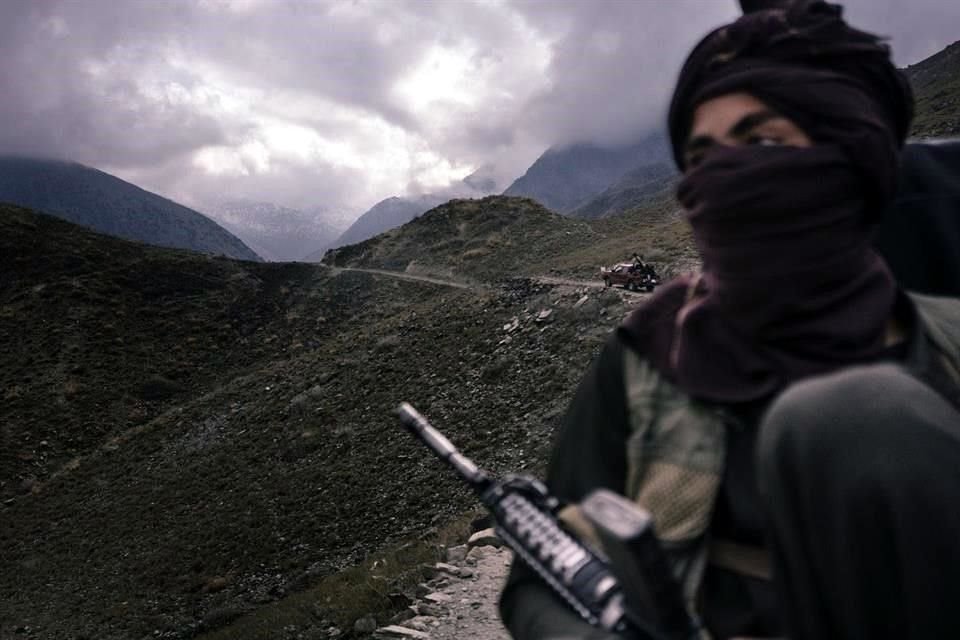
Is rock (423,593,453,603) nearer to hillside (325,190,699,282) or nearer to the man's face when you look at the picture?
the man's face

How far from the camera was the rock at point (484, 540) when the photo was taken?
6898 millimetres

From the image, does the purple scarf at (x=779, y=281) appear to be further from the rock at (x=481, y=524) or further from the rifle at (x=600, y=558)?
the rock at (x=481, y=524)

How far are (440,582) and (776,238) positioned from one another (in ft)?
18.9

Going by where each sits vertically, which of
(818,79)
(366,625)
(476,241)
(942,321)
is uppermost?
(476,241)

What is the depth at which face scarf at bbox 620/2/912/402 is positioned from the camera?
1.23 metres

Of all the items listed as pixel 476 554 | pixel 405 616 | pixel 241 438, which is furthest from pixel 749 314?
pixel 241 438

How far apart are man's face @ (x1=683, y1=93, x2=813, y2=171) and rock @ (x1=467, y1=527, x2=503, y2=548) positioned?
6099 mm

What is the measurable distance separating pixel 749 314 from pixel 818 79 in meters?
0.52

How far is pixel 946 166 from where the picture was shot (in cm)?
214

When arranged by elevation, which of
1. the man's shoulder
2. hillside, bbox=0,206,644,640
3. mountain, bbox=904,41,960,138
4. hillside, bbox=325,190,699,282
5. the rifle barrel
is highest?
mountain, bbox=904,41,960,138

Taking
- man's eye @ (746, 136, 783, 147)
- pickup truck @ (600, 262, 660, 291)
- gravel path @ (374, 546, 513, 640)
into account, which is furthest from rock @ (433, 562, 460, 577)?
pickup truck @ (600, 262, 660, 291)

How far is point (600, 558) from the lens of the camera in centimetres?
133

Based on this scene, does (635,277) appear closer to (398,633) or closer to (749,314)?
(398,633)

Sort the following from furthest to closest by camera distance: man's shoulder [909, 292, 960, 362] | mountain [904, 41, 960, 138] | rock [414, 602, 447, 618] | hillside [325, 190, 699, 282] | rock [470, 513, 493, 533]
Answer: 1. mountain [904, 41, 960, 138]
2. hillside [325, 190, 699, 282]
3. rock [470, 513, 493, 533]
4. rock [414, 602, 447, 618]
5. man's shoulder [909, 292, 960, 362]
